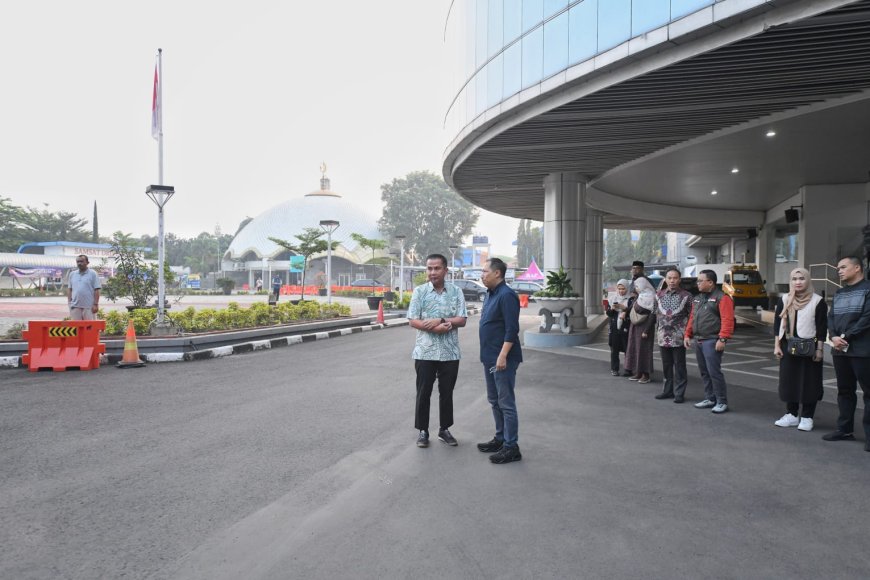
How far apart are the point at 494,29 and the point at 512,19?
38.2 inches

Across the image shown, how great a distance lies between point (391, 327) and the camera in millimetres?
19469

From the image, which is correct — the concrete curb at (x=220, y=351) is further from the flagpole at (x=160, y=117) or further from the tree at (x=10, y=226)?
the tree at (x=10, y=226)

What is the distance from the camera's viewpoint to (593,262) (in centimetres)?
2498

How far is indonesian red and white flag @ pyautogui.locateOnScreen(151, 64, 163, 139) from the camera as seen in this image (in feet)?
45.8

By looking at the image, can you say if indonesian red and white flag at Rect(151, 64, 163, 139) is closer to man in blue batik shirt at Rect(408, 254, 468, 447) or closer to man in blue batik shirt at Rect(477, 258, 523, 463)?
man in blue batik shirt at Rect(408, 254, 468, 447)

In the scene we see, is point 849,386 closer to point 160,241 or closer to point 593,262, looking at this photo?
point 160,241

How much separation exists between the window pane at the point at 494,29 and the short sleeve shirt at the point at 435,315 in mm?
9689

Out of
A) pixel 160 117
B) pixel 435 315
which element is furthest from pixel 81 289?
pixel 435 315

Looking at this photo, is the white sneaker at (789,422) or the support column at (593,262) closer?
the white sneaker at (789,422)

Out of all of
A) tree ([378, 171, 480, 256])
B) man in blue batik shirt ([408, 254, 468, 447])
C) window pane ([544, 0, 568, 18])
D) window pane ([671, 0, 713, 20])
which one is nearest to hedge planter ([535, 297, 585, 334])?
window pane ([544, 0, 568, 18])

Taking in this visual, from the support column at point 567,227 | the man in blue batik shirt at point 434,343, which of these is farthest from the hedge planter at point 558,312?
the man in blue batik shirt at point 434,343

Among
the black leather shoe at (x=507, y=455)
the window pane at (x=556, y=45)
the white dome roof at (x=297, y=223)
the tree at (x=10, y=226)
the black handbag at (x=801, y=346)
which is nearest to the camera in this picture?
the black leather shoe at (x=507, y=455)

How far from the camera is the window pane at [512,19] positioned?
12500mm

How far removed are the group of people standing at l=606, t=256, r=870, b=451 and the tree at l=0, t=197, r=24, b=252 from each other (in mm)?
69593
